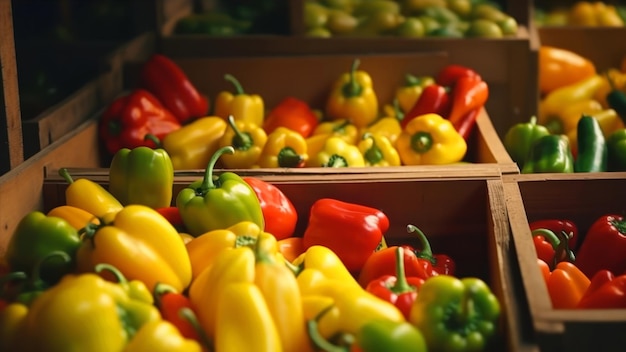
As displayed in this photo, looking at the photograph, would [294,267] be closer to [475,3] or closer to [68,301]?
[68,301]

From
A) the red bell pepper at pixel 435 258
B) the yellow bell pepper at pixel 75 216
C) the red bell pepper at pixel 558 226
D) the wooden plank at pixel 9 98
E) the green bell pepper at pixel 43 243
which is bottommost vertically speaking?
the red bell pepper at pixel 435 258

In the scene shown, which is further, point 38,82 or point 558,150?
point 38,82

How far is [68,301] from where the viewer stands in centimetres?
174

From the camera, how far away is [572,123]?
397 centimetres

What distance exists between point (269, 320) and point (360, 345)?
185mm

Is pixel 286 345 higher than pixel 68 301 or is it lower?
lower

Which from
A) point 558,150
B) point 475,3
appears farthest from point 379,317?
point 475,3

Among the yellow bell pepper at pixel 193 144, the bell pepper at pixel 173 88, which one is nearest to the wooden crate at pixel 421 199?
the yellow bell pepper at pixel 193 144

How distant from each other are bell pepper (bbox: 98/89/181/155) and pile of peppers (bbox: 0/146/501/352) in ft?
2.92

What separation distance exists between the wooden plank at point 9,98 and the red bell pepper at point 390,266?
1068 mm

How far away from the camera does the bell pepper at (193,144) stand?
3.35 m

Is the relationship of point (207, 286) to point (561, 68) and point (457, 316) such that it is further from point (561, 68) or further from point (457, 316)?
point (561, 68)

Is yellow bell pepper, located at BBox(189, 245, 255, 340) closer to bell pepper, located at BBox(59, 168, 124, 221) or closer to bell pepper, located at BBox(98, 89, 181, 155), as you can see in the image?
bell pepper, located at BBox(59, 168, 124, 221)

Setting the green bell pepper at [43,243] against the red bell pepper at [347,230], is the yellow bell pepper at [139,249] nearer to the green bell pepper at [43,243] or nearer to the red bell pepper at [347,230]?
the green bell pepper at [43,243]
